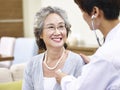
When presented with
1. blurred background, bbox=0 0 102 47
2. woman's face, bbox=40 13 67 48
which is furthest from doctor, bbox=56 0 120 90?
blurred background, bbox=0 0 102 47

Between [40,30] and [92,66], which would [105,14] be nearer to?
[92,66]

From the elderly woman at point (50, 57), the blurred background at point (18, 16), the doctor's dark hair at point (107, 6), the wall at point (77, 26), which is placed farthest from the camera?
the blurred background at point (18, 16)

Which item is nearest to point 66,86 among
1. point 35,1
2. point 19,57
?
point 19,57

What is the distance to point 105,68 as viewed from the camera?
44.7 inches

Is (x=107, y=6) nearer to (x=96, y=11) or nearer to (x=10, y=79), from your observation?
(x=96, y=11)

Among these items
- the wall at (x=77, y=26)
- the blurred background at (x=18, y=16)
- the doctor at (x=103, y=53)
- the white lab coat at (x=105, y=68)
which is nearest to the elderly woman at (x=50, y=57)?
the doctor at (x=103, y=53)

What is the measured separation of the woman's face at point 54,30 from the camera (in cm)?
191

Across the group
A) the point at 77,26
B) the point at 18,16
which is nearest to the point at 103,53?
→ the point at 77,26

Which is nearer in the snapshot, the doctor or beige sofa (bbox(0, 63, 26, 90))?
the doctor

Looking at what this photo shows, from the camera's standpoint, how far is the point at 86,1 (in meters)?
1.25

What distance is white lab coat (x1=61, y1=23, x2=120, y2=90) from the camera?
113 centimetres

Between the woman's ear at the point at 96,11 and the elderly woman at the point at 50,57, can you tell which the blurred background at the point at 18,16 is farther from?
the woman's ear at the point at 96,11

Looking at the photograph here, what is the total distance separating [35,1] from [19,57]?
1.47m

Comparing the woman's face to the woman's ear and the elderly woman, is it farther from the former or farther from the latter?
the woman's ear
